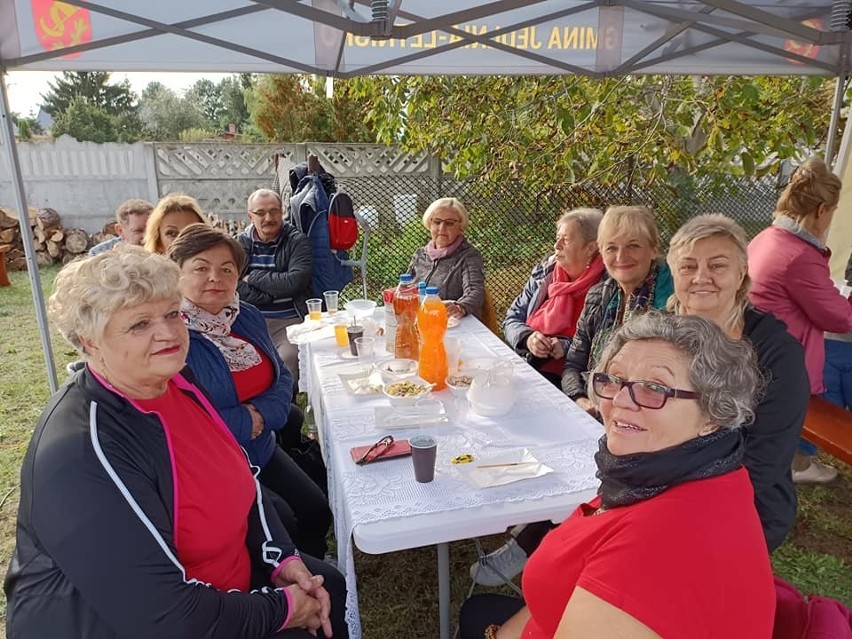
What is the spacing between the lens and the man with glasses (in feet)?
12.5

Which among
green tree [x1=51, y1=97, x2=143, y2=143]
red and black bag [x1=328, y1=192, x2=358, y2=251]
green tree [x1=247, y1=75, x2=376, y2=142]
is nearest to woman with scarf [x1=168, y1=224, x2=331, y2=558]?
red and black bag [x1=328, y1=192, x2=358, y2=251]

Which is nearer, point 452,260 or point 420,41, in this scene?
point 420,41

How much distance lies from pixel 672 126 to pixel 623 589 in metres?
5.96

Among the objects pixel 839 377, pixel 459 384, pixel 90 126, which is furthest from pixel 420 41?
pixel 90 126

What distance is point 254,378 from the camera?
2320 mm

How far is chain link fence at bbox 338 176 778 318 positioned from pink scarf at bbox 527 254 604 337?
3229 millimetres

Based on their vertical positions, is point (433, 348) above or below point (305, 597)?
above

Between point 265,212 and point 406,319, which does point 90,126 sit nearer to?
point 265,212

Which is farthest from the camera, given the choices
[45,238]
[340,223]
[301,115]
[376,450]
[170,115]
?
[170,115]

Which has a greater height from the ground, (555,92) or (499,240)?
(555,92)

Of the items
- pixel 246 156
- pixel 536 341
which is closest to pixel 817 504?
pixel 536 341

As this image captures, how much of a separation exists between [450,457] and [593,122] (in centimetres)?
544

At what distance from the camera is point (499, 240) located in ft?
21.3

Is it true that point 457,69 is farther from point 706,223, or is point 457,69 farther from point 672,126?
point 672,126
